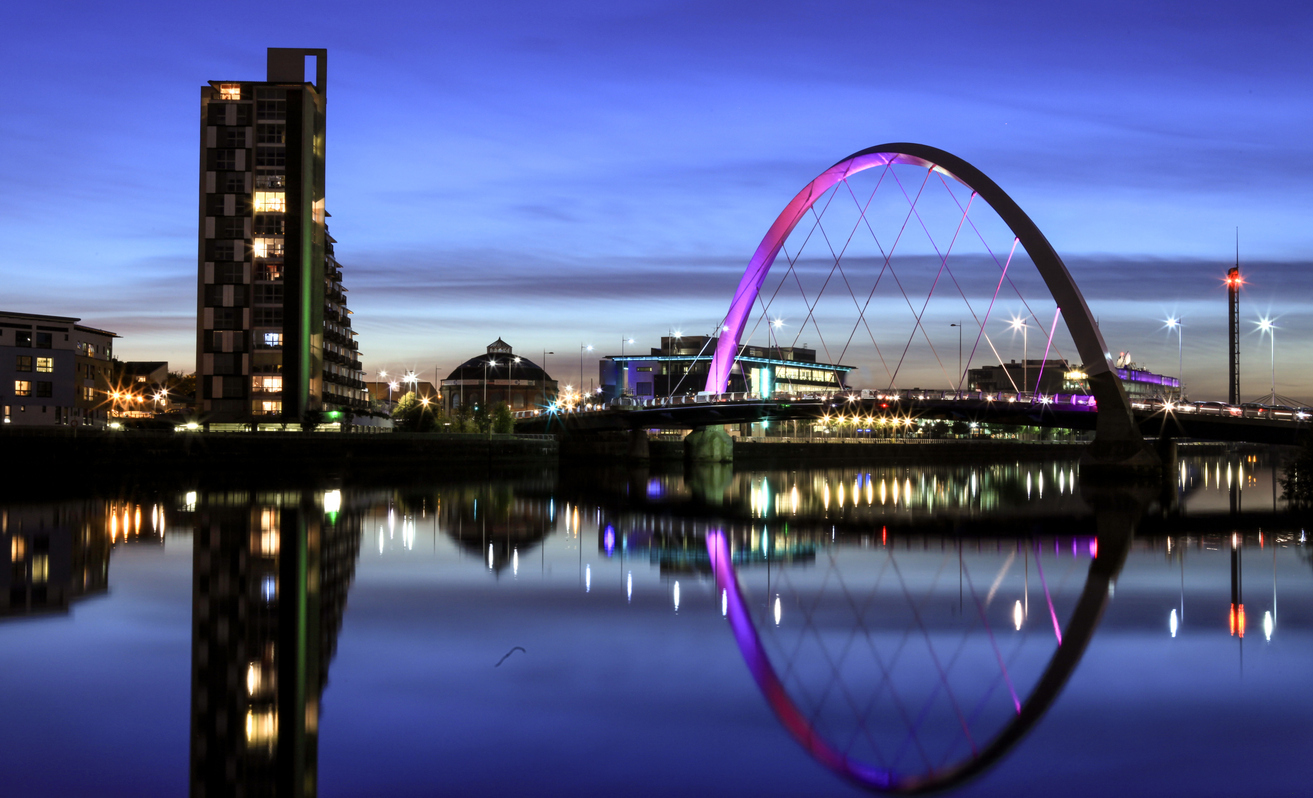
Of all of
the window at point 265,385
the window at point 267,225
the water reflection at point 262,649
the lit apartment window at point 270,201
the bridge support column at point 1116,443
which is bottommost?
the water reflection at point 262,649

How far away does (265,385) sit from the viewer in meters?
88.2

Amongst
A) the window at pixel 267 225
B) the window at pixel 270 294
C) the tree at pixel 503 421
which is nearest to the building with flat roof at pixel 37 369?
the window at pixel 270 294

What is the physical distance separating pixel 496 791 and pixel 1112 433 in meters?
64.5

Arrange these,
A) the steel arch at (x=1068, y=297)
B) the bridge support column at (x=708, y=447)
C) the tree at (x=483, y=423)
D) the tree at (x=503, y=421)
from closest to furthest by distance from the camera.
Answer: the steel arch at (x=1068, y=297) → the tree at (x=483, y=423) → the tree at (x=503, y=421) → the bridge support column at (x=708, y=447)

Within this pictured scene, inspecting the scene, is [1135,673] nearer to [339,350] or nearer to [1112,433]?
[1112,433]

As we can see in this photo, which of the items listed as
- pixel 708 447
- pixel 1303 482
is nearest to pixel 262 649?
pixel 1303 482

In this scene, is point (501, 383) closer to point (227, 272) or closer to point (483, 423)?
point (483, 423)

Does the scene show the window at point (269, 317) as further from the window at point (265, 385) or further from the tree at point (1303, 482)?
the tree at point (1303, 482)

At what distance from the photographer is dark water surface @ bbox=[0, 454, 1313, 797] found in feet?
33.0

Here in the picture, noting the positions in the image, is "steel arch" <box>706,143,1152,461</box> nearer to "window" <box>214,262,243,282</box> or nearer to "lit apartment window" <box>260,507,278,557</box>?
"lit apartment window" <box>260,507,278,557</box>

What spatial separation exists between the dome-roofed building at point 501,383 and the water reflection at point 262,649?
142830 mm

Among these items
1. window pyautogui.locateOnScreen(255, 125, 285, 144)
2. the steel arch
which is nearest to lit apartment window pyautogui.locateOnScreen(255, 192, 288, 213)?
window pyautogui.locateOnScreen(255, 125, 285, 144)

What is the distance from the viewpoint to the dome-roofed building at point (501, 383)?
173 m

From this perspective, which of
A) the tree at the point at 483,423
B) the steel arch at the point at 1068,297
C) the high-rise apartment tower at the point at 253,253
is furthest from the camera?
the tree at the point at 483,423
